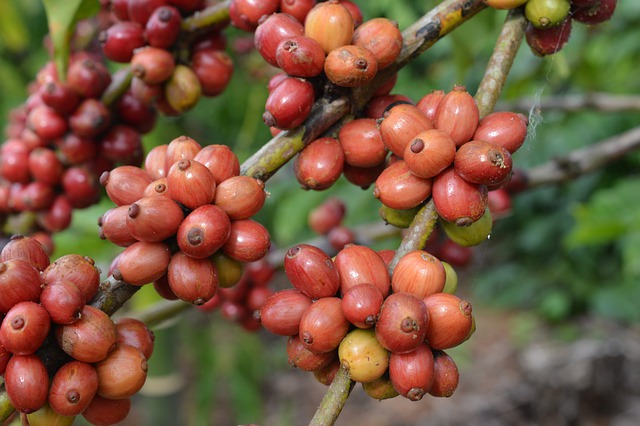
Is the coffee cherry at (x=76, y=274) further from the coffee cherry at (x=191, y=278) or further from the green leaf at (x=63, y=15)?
the green leaf at (x=63, y=15)

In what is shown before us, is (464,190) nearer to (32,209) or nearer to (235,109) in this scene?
(32,209)

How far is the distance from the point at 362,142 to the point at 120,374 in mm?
478

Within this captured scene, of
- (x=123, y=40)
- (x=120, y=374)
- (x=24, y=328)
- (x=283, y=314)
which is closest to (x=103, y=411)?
(x=120, y=374)

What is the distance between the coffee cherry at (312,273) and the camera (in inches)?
34.3

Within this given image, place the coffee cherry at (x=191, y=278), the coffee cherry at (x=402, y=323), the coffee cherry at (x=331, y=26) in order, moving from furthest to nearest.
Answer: the coffee cherry at (x=331, y=26) < the coffee cherry at (x=191, y=278) < the coffee cherry at (x=402, y=323)

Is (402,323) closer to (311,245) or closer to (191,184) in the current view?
(311,245)

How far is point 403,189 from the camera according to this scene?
36.6 inches

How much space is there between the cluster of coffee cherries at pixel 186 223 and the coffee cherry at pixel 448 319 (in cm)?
24

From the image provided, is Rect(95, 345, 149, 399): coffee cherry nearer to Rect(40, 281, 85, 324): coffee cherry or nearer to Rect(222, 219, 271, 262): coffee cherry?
Rect(40, 281, 85, 324): coffee cherry

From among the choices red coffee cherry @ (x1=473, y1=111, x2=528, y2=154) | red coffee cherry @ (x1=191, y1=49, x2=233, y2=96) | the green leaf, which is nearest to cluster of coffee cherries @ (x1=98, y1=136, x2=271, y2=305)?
red coffee cherry @ (x1=473, y1=111, x2=528, y2=154)

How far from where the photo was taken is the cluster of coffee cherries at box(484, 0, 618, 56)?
1025 millimetres

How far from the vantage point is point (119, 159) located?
1.49m

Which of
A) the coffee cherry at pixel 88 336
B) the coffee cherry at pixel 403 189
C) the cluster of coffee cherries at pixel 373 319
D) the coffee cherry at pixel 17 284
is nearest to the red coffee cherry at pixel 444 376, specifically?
the cluster of coffee cherries at pixel 373 319

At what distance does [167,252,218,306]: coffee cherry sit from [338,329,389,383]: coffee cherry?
0.20 meters
